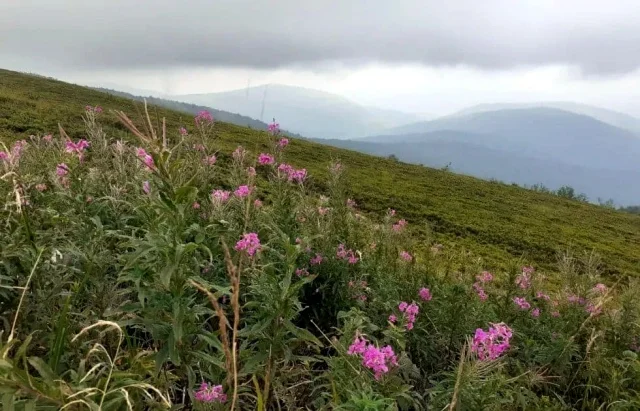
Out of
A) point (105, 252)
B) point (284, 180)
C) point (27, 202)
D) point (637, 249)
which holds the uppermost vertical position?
point (284, 180)

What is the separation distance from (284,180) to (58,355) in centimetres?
212

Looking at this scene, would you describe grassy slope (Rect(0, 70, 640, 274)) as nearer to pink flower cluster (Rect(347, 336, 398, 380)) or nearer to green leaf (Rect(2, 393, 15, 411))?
pink flower cluster (Rect(347, 336, 398, 380))

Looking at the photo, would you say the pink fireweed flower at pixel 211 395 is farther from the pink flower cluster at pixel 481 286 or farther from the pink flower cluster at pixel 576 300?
the pink flower cluster at pixel 576 300

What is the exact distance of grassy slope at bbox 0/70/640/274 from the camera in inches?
633

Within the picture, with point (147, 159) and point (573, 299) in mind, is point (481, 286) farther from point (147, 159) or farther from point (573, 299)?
point (147, 159)

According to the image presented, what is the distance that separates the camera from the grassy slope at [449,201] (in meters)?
16.1

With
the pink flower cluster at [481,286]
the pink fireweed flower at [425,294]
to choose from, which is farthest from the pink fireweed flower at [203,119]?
the pink flower cluster at [481,286]

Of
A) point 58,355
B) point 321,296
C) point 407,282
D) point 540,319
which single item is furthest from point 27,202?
point 540,319

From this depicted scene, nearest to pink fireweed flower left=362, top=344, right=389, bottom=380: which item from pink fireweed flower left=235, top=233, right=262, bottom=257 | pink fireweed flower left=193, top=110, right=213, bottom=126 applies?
pink fireweed flower left=235, top=233, right=262, bottom=257

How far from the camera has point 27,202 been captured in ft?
10.1

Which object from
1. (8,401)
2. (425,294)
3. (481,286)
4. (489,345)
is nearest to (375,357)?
(489,345)

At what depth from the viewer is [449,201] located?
20.9 m

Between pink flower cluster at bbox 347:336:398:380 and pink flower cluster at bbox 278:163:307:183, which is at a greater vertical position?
pink flower cluster at bbox 278:163:307:183

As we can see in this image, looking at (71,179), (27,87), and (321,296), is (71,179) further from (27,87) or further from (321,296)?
(27,87)
